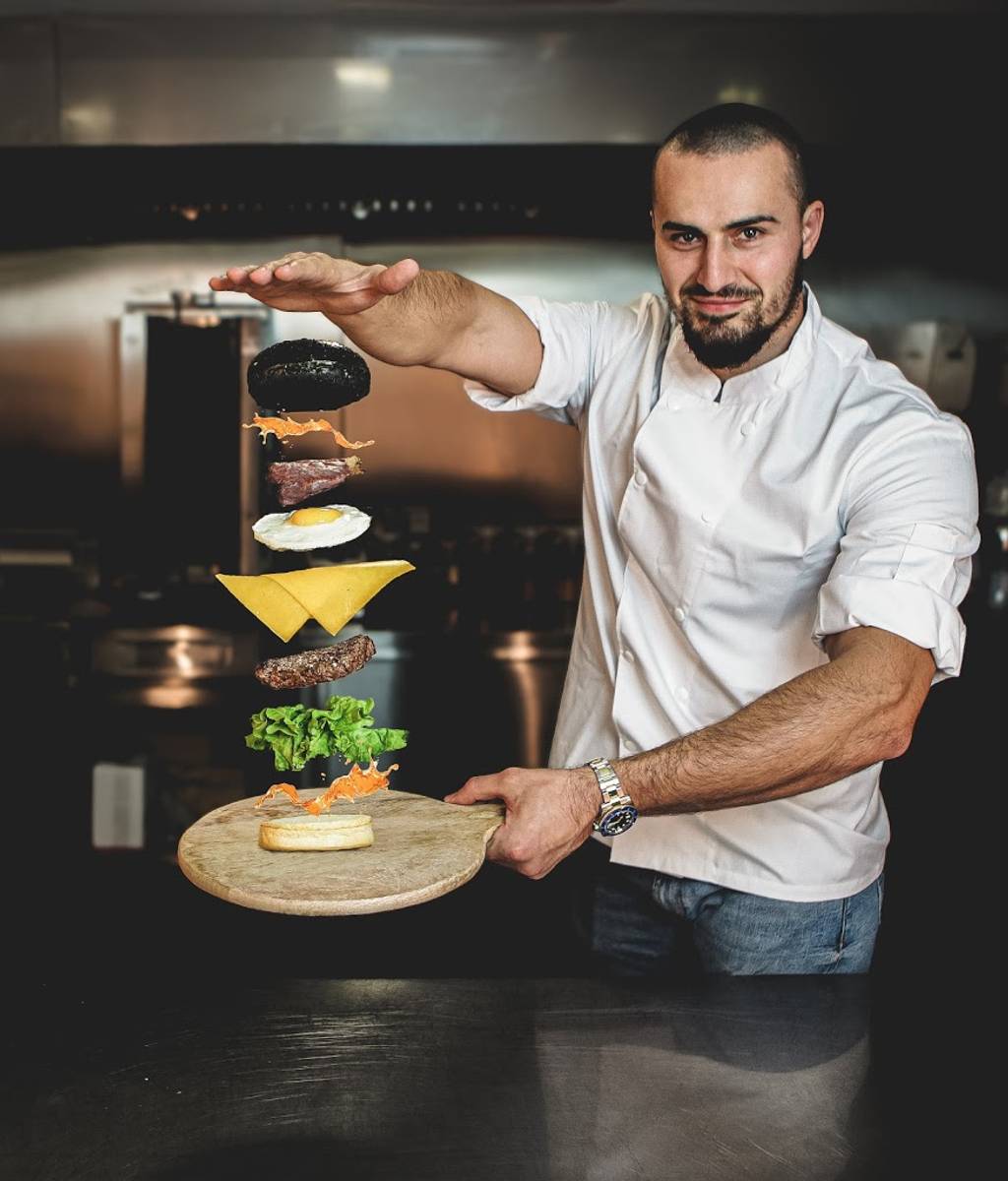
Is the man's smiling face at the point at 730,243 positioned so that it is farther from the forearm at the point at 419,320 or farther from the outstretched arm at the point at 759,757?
the outstretched arm at the point at 759,757

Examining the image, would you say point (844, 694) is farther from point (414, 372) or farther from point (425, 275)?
point (414, 372)

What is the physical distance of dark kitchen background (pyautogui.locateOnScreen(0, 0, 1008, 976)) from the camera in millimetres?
3752

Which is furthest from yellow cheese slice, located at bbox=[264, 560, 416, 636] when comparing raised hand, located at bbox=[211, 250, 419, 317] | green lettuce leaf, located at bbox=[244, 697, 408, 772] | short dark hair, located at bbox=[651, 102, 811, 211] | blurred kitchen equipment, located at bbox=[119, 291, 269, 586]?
blurred kitchen equipment, located at bbox=[119, 291, 269, 586]

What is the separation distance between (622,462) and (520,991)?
89 centimetres

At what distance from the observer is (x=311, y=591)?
59.9 inches

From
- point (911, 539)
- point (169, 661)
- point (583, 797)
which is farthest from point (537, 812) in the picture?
point (169, 661)

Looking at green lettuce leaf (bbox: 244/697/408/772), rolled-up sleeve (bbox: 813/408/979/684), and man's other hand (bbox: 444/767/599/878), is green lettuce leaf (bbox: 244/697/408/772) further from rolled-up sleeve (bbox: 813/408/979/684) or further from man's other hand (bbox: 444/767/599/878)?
rolled-up sleeve (bbox: 813/408/979/684)

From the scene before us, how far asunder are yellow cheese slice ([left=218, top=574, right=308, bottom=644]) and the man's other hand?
322 millimetres

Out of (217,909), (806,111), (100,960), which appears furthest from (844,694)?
(806,111)

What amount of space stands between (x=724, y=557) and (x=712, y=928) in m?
0.57

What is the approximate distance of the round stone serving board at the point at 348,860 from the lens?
1.40m

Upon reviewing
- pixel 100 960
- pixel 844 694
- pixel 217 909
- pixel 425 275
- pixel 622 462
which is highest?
pixel 425 275

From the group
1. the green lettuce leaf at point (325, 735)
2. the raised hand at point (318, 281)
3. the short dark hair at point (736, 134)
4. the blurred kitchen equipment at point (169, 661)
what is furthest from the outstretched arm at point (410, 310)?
the blurred kitchen equipment at point (169, 661)

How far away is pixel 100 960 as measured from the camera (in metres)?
1.64
